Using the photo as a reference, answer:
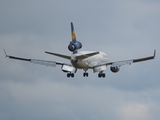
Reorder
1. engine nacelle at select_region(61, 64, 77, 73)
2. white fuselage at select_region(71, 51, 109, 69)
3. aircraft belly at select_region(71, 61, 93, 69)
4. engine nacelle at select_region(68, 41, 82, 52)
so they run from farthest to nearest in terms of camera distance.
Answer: engine nacelle at select_region(61, 64, 77, 73) < aircraft belly at select_region(71, 61, 93, 69) < white fuselage at select_region(71, 51, 109, 69) < engine nacelle at select_region(68, 41, 82, 52)

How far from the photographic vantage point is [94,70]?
93.4m

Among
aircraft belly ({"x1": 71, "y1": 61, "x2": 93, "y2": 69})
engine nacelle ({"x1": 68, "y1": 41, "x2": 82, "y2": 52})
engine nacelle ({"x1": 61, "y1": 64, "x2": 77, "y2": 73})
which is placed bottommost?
engine nacelle ({"x1": 61, "y1": 64, "x2": 77, "y2": 73})

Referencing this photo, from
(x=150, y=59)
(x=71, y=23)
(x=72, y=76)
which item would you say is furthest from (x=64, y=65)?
(x=150, y=59)

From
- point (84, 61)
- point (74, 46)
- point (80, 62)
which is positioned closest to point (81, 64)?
point (80, 62)

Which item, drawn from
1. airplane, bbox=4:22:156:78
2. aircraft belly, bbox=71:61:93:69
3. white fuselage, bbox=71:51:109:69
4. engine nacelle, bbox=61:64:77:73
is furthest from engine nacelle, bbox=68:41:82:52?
engine nacelle, bbox=61:64:77:73

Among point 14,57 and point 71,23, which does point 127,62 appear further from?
point 14,57

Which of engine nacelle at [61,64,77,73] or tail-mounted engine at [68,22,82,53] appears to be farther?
engine nacelle at [61,64,77,73]

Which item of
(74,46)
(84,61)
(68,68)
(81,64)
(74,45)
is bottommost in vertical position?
(68,68)

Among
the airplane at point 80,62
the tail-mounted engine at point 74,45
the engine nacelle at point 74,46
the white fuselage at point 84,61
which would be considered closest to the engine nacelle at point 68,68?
the airplane at point 80,62

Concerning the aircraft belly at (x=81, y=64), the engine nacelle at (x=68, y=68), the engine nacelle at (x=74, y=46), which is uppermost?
the engine nacelle at (x=74, y=46)

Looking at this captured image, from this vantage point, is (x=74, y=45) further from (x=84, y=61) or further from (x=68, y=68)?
(x=68, y=68)

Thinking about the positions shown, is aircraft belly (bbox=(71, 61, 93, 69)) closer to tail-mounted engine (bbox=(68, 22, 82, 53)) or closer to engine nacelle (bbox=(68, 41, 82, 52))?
tail-mounted engine (bbox=(68, 22, 82, 53))

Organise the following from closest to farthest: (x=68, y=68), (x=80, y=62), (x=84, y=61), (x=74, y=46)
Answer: (x=74, y=46), (x=80, y=62), (x=84, y=61), (x=68, y=68)

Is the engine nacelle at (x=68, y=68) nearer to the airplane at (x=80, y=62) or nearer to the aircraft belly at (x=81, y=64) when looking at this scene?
the airplane at (x=80, y=62)
